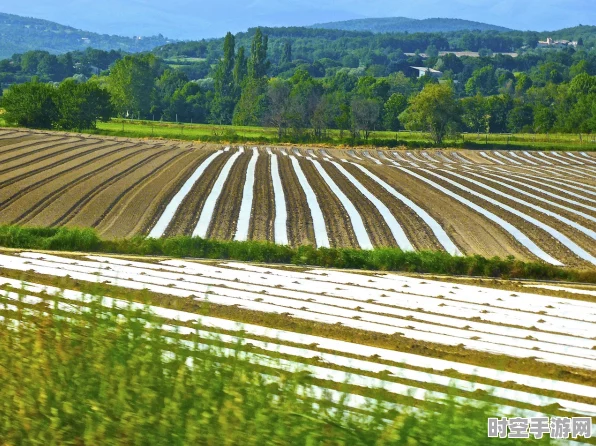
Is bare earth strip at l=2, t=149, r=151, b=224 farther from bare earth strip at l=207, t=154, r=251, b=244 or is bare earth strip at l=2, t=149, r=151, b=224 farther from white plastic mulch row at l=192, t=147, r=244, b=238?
bare earth strip at l=207, t=154, r=251, b=244

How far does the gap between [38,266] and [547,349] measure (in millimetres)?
9263

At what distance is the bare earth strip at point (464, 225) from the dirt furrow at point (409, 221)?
0.58 metres

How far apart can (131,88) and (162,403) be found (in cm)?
10129

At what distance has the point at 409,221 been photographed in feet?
77.0

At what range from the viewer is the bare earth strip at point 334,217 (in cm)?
2064

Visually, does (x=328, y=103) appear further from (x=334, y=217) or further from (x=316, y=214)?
(x=334, y=217)

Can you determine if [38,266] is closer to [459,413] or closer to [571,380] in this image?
[571,380]

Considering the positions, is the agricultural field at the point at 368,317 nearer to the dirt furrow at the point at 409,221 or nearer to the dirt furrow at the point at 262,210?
the dirt furrow at the point at 262,210

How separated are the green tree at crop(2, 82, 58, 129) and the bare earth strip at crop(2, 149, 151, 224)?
30.0 m

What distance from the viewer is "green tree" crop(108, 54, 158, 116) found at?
333 feet

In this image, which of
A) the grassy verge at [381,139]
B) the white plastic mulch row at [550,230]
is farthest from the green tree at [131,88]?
the white plastic mulch row at [550,230]

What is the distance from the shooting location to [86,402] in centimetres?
427

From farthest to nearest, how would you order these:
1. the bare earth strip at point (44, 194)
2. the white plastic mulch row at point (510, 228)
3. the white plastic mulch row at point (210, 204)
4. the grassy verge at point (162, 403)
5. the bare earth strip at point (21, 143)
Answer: the bare earth strip at point (21, 143) < the bare earth strip at point (44, 194) < the white plastic mulch row at point (210, 204) < the white plastic mulch row at point (510, 228) < the grassy verge at point (162, 403)

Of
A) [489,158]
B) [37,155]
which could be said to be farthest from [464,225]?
[489,158]
